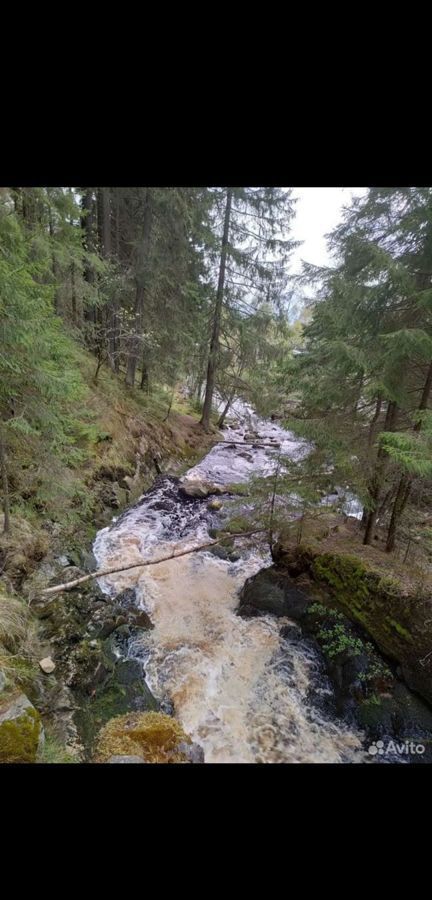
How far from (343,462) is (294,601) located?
234cm

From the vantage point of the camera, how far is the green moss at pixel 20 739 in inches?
84.0

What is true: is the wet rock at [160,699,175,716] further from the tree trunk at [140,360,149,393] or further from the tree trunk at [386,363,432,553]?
the tree trunk at [140,360,149,393]

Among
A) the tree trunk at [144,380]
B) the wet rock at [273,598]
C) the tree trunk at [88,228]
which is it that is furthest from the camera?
the tree trunk at [144,380]

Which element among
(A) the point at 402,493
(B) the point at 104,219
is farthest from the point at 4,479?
(B) the point at 104,219

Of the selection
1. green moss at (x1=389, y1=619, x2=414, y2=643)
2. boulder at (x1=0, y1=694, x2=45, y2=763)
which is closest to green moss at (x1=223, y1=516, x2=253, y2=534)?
green moss at (x1=389, y1=619, x2=414, y2=643)

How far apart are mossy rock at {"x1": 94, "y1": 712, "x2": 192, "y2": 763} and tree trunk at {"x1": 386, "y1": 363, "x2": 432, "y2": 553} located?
147 inches

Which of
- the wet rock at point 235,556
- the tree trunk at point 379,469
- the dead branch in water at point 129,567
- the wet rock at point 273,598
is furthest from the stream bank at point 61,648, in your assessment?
the tree trunk at point 379,469

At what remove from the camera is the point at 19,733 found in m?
2.23

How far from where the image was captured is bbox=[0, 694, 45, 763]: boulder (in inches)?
84.5

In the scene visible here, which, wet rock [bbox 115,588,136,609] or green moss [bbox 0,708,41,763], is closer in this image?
green moss [bbox 0,708,41,763]

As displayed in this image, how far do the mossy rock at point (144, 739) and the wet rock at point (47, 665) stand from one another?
2.80 feet

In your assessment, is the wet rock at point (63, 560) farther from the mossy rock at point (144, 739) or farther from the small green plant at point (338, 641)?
the small green plant at point (338, 641)
